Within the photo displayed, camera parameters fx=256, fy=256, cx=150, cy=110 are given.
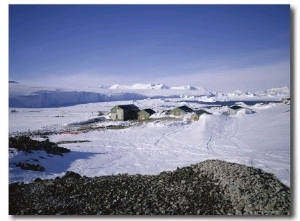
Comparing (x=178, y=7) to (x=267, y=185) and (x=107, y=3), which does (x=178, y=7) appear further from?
(x=267, y=185)

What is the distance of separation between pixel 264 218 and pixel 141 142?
4.99 metres

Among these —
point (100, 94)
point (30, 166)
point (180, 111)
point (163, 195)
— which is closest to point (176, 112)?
point (180, 111)

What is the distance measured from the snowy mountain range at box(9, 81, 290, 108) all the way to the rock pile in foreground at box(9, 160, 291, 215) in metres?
1.75

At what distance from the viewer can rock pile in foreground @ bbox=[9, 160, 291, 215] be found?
386 cm

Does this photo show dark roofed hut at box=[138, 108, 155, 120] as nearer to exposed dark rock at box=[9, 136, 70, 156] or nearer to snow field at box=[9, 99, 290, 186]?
snow field at box=[9, 99, 290, 186]

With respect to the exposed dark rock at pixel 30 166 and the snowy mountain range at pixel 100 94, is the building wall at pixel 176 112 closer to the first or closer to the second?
the snowy mountain range at pixel 100 94

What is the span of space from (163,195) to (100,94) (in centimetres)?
527

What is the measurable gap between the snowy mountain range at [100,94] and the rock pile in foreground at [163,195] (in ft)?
5.73

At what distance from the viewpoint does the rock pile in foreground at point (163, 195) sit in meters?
3.86

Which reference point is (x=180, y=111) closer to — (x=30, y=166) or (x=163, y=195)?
(x=30, y=166)

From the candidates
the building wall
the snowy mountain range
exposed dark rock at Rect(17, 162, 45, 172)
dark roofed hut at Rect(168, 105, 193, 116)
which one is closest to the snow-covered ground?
exposed dark rock at Rect(17, 162, 45, 172)

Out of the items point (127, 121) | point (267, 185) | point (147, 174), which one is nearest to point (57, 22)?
point (147, 174)

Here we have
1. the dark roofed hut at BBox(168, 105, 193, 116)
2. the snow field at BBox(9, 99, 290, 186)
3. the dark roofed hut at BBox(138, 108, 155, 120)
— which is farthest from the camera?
the dark roofed hut at BBox(168, 105, 193, 116)

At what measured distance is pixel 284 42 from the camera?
4656 mm
